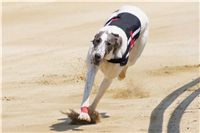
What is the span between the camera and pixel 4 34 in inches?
625

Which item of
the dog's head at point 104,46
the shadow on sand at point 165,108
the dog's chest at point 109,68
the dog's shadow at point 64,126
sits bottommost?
the dog's shadow at point 64,126

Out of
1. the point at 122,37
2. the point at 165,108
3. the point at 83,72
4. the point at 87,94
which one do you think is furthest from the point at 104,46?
the point at 83,72

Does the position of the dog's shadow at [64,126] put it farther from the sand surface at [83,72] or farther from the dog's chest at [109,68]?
the dog's chest at [109,68]

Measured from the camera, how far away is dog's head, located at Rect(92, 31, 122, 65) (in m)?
6.54

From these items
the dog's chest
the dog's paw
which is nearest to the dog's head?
the dog's chest

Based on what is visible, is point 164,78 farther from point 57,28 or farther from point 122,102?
point 57,28

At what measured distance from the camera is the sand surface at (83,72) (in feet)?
23.5

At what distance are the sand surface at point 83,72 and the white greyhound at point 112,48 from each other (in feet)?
1.59

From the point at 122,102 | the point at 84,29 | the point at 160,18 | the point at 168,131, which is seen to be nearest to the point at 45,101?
the point at 122,102

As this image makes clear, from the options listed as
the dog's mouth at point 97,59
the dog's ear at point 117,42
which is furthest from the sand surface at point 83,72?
the dog's ear at point 117,42

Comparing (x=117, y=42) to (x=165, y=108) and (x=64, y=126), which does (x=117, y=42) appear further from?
(x=165, y=108)

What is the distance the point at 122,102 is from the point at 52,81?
2.23 m

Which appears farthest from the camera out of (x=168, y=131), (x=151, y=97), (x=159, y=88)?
(x=159, y=88)

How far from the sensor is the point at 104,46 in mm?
6566
